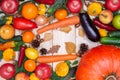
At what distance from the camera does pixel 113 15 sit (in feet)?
5.74

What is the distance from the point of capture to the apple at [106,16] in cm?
171

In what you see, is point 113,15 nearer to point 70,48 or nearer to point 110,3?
point 110,3

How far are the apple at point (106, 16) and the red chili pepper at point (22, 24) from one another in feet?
1.08

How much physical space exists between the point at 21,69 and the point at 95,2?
1.59 ft

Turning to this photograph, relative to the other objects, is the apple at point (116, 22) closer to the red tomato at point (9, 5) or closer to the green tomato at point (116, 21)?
the green tomato at point (116, 21)

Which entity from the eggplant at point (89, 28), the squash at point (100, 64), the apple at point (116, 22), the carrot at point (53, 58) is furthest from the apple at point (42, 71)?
the apple at point (116, 22)

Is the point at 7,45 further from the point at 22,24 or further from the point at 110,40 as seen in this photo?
the point at 110,40

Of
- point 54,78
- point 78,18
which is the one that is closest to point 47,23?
point 78,18

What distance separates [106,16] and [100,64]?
0.81ft

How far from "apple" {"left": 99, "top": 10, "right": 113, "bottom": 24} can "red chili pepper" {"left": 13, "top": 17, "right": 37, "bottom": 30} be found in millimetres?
328

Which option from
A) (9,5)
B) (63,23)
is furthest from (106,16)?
(9,5)

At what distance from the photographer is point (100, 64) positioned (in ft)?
5.27

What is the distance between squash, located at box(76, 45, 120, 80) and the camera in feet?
5.21

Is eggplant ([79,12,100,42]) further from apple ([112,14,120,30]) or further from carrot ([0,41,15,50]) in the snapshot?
carrot ([0,41,15,50])
